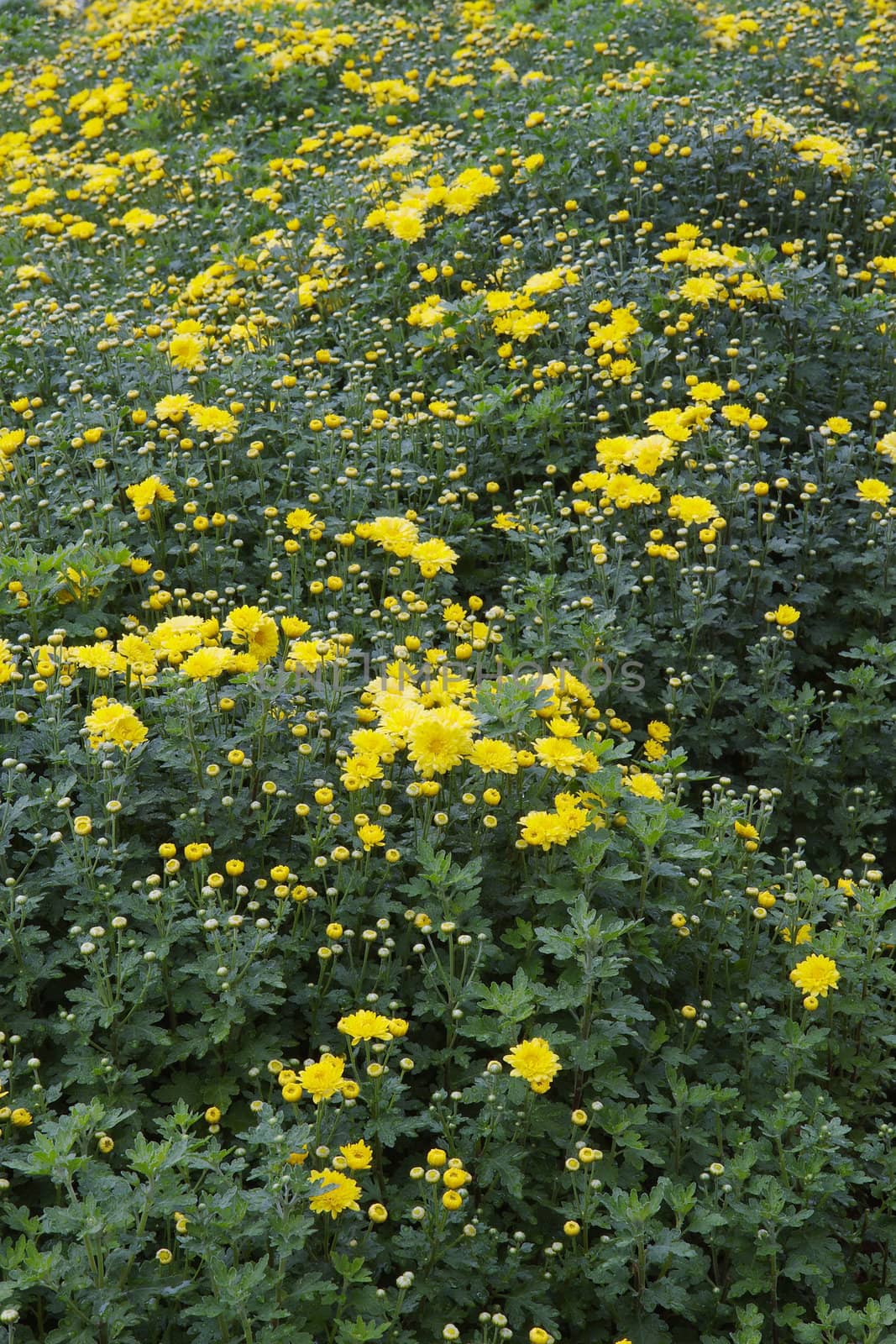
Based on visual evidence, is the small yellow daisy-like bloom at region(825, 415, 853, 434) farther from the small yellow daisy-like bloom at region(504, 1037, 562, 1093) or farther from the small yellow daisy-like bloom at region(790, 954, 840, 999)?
the small yellow daisy-like bloom at region(504, 1037, 562, 1093)

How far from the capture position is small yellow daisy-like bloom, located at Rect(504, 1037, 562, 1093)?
2855mm

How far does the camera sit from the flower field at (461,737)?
2.87 metres

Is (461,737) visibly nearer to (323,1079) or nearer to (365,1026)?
(365,1026)

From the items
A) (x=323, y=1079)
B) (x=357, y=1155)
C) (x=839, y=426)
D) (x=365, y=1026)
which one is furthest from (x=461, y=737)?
(x=839, y=426)

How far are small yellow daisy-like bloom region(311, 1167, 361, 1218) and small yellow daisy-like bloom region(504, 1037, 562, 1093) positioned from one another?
1.44 feet

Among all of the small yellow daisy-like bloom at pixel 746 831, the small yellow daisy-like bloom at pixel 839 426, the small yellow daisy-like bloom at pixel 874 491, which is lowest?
the small yellow daisy-like bloom at pixel 746 831

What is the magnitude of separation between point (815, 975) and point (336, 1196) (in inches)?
53.1

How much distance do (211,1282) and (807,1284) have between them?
145cm

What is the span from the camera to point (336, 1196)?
2.71 m

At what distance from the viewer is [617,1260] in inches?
110

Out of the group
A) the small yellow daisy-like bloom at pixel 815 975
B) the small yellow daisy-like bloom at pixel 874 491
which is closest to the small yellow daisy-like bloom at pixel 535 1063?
the small yellow daisy-like bloom at pixel 815 975

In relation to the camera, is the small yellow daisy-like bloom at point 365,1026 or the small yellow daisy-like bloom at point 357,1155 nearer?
the small yellow daisy-like bloom at point 357,1155

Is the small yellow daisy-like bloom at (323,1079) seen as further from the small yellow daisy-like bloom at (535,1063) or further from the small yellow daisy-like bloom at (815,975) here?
the small yellow daisy-like bloom at (815,975)

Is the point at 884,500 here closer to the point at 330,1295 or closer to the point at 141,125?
the point at 330,1295
